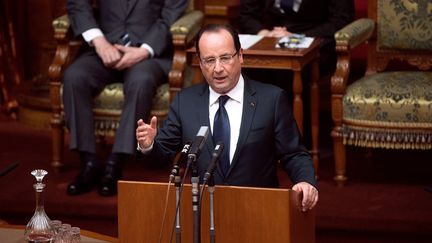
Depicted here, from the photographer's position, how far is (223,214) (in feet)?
9.84

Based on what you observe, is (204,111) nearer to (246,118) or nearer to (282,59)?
(246,118)

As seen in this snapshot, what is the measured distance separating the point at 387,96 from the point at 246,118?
64.1 inches

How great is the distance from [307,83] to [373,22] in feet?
1.65

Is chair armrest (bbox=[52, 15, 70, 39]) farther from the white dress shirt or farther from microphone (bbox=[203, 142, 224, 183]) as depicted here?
microphone (bbox=[203, 142, 224, 183])

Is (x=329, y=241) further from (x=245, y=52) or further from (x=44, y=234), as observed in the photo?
(x=44, y=234)

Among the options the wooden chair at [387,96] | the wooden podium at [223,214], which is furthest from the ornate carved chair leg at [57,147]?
the wooden podium at [223,214]

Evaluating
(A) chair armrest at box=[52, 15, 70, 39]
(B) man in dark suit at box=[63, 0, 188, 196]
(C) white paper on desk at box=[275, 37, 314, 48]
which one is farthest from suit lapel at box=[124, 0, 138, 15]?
(C) white paper on desk at box=[275, 37, 314, 48]

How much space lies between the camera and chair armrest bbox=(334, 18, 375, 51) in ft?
17.1

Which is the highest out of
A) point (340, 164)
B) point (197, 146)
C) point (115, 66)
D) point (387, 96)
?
point (197, 146)

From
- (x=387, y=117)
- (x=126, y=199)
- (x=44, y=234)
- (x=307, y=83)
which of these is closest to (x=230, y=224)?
(x=126, y=199)

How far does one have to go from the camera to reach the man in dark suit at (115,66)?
5.22 meters

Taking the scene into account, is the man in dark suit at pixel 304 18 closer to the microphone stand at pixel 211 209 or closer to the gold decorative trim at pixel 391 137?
the gold decorative trim at pixel 391 137

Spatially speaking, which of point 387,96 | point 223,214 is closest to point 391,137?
point 387,96

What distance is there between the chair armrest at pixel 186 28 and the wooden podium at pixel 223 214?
2355 millimetres
